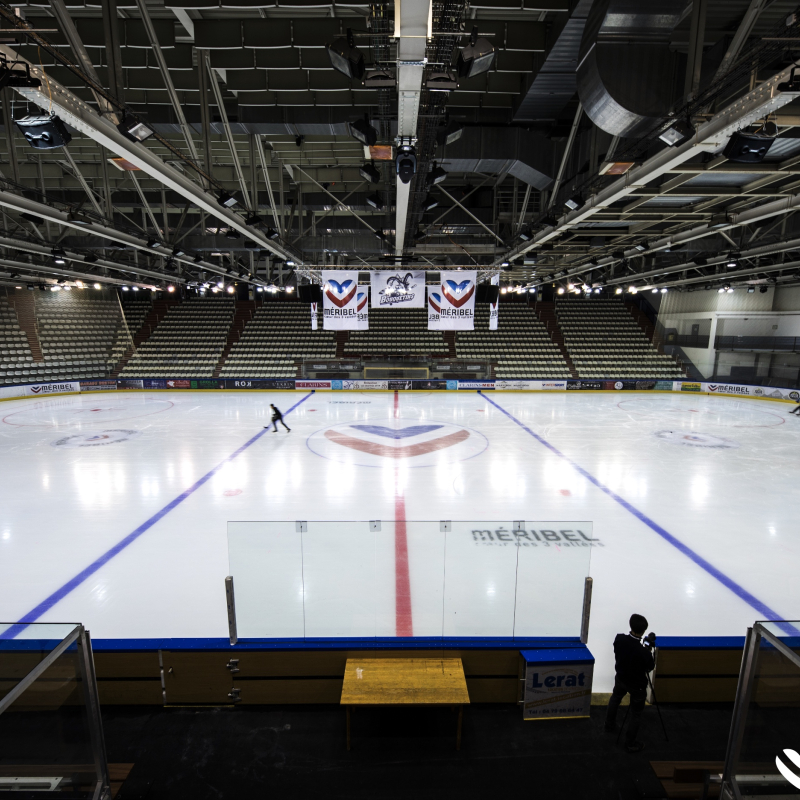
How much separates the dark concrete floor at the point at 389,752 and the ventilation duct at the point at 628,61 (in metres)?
6.53

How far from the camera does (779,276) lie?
923 inches

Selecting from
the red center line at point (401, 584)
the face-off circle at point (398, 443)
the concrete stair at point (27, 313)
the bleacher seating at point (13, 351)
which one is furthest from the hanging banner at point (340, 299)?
the concrete stair at point (27, 313)

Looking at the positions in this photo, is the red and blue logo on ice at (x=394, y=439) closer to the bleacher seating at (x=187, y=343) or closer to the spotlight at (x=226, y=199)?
the spotlight at (x=226, y=199)

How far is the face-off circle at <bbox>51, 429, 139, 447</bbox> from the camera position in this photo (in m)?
13.4

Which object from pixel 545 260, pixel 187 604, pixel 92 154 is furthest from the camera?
pixel 545 260

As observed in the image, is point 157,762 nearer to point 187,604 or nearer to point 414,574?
point 187,604

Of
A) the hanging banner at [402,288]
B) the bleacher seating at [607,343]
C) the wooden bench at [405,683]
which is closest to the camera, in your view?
the wooden bench at [405,683]

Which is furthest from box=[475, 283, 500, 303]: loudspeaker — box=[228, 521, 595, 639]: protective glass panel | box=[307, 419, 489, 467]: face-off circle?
box=[228, 521, 595, 639]: protective glass panel

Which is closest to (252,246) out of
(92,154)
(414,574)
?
(92,154)

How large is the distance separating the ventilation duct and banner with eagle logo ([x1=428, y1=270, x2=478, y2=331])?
34.0ft

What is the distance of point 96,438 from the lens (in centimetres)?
1417

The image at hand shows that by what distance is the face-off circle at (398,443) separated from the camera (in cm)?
1170

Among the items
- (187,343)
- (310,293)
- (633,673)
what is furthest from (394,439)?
(187,343)

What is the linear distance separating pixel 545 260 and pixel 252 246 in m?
12.6
